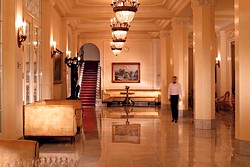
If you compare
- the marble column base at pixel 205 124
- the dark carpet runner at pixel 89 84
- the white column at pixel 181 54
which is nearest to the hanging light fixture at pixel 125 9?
the marble column base at pixel 205 124

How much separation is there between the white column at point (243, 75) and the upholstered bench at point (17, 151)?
5.19 meters

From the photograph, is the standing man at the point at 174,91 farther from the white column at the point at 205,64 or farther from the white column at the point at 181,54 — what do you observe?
the white column at the point at 181,54

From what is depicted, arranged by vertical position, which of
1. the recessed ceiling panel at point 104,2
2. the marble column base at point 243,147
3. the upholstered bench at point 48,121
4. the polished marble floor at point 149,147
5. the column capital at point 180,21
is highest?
the recessed ceiling panel at point 104,2

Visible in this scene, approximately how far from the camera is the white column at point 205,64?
11648 mm

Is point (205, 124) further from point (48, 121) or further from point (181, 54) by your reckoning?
point (48, 121)

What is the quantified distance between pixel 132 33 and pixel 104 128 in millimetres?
13228

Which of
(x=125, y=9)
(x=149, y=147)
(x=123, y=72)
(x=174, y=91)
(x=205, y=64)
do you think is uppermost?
(x=125, y=9)

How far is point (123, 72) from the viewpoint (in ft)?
82.0

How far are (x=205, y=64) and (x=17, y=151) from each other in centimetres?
884

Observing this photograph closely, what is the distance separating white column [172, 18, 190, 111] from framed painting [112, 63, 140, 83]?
354 inches

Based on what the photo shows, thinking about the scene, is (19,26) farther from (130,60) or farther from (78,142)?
(130,60)

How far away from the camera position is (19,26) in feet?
28.6

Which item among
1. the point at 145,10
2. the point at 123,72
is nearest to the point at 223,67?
the point at 145,10

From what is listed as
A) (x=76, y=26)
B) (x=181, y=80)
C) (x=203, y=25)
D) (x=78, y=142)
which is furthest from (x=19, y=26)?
(x=76, y=26)
